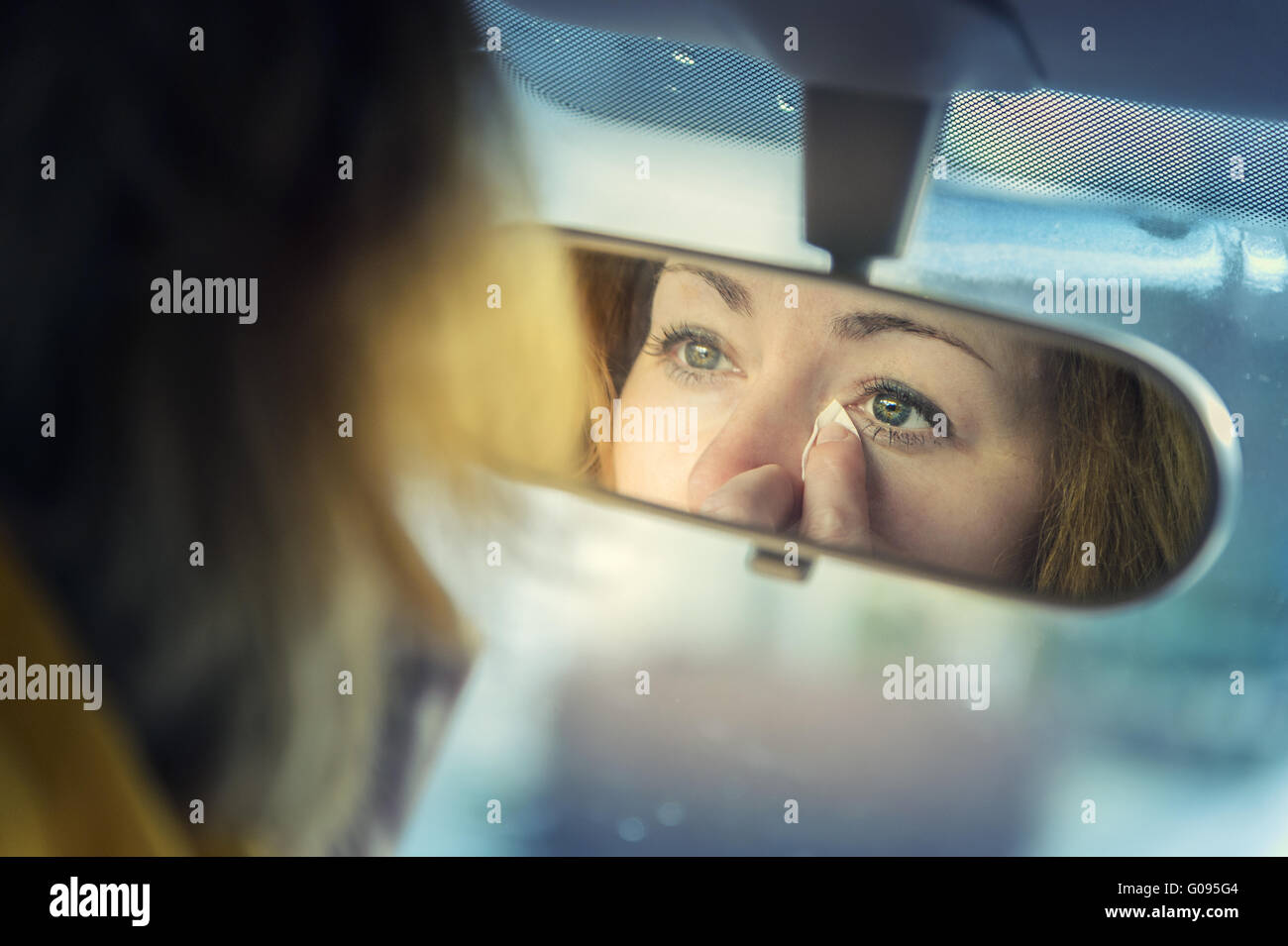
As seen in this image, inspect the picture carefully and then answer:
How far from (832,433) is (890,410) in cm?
9

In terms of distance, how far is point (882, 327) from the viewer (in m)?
1.39

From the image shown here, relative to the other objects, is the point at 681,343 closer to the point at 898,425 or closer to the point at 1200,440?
the point at 898,425

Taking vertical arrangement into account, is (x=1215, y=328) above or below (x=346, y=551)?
above

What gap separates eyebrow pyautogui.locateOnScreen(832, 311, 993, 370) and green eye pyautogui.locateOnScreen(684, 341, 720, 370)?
0.20 m

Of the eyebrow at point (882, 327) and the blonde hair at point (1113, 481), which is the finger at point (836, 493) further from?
the blonde hair at point (1113, 481)

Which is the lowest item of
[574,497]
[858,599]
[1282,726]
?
[1282,726]

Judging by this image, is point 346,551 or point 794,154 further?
point 346,551

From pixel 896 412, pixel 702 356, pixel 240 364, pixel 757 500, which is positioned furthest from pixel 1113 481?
pixel 240 364

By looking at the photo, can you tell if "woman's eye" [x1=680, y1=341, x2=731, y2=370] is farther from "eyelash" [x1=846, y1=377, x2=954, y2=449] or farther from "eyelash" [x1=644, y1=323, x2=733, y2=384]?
"eyelash" [x1=846, y1=377, x2=954, y2=449]

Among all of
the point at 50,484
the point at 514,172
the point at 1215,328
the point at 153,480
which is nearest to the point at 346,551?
the point at 153,480
